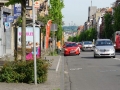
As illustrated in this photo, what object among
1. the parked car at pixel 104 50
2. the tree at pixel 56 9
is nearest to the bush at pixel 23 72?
the parked car at pixel 104 50

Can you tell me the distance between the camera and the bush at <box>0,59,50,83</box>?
43.2 feet

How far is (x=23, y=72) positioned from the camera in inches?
525

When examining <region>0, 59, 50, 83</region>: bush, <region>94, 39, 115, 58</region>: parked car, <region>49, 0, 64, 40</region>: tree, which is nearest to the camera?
<region>0, 59, 50, 83</region>: bush

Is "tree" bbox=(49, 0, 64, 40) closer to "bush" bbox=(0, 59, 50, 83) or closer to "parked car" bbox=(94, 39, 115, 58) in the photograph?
"parked car" bbox=(94, 39, 115, 58)

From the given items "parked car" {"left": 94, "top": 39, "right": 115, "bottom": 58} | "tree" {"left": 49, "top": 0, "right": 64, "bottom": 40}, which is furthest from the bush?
"tree" {"left": 49, "top": 0, "right": 64, "bottom": 40}

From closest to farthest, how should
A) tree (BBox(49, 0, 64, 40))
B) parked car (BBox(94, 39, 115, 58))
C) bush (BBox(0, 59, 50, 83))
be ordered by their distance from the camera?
bush (BBox(0, 59, 50, 83)) → parked car (BBox(94, 39, 115, 58)) → tree (BBox(49, 0, 64, 40))

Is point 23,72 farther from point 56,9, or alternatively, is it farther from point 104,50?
point 56,9

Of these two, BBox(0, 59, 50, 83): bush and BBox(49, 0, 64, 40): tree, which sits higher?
BBox(49, 0, 64, 40): tree

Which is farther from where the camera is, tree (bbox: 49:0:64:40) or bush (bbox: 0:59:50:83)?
tree (bbox: 49:0:64:40)

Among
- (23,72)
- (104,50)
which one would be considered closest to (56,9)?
(104,50)

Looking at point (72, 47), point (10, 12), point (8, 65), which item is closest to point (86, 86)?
point (8, 65)

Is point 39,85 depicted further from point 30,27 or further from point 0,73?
point 30,27

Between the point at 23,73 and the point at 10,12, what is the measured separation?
2395 centimetres

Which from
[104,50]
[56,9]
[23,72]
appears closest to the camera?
[23,72]
